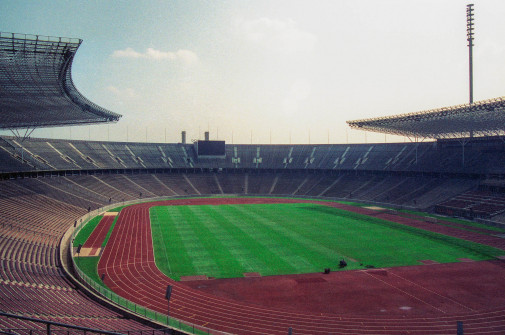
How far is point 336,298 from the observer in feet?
81.9

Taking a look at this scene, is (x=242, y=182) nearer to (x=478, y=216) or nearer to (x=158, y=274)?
(x=478, y=216)

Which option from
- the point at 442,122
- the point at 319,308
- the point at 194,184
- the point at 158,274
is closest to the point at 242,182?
the point at 194,184

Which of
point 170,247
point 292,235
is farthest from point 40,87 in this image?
point 292,235

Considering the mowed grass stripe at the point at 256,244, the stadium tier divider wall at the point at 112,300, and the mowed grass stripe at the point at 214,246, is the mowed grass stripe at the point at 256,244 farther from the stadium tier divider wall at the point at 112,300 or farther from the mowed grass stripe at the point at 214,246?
the stadium tier divider wall at the point at 112,300

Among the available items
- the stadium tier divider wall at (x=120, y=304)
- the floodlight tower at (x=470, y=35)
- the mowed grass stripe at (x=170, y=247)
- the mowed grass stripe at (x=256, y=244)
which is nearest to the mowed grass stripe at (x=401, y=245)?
the mowed grass stripe at (x=256, y=244)

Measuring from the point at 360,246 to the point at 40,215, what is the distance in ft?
114

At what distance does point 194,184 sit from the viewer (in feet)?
289

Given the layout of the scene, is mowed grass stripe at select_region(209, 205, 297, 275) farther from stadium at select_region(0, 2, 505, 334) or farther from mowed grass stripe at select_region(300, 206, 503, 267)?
mowed grass stripe at select_region(300, 206, 503, 267)

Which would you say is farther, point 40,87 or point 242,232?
point 242,232

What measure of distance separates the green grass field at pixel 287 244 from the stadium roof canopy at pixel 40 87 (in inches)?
647

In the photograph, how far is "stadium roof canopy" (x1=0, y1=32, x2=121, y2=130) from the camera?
24859mm

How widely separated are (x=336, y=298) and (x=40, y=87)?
28811mm

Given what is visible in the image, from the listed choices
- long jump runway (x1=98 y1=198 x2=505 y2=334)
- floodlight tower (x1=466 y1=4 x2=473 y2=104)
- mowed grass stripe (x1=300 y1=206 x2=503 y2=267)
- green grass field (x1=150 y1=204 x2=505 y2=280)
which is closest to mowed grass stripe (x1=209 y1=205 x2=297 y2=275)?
green grass field (x1=150 y1=204 x2=505 y2=280)

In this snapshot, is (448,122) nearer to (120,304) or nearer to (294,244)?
(294,244)
